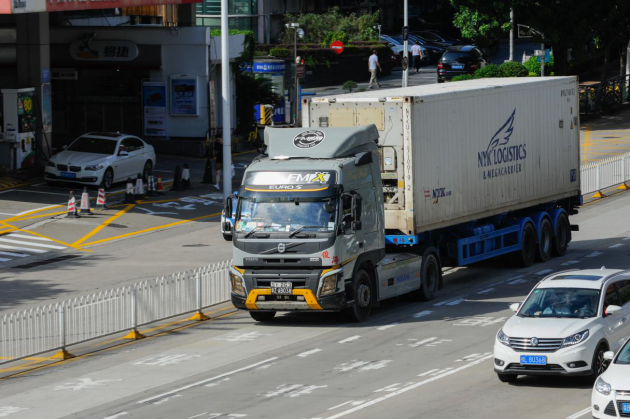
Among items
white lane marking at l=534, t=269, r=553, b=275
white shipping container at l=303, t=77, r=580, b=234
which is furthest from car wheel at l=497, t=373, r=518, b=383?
white lane marking at l=534, t=269, r=553, b=275

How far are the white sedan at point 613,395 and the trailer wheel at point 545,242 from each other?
14429 mm

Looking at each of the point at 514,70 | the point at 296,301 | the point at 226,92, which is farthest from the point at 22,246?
the point at 514,70

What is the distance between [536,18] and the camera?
52.1 meters

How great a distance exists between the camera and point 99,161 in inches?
1490

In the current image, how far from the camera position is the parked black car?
62.7m

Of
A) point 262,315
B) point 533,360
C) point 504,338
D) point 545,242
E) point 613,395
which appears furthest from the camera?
point 545,242

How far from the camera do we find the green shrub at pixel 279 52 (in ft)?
206

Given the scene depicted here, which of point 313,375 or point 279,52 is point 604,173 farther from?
point 279,52

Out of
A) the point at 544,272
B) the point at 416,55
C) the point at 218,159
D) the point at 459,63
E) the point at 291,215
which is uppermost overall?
the point at 416,55

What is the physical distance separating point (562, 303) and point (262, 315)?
7102 mm

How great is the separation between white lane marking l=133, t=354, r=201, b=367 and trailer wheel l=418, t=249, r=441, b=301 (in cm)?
621

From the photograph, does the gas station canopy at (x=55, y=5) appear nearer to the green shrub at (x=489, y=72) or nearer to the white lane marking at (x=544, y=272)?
the white lane marking at (x=544, y=272)

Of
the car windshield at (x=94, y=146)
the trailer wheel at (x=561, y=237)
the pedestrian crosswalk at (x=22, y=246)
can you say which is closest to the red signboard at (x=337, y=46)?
the car windshield at (x=94, y=146)

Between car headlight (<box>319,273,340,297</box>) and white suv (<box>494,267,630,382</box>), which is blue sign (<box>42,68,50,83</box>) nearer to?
car headlight (<box>319,273,340,297</box>)
